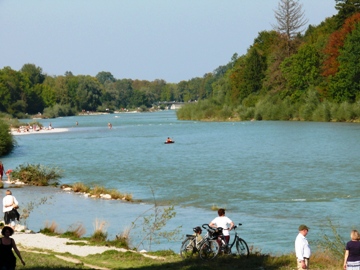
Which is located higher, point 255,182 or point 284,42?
point 284,42

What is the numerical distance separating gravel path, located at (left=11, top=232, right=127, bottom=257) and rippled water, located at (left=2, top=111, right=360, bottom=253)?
3621 millimetres

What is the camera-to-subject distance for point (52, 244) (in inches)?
863

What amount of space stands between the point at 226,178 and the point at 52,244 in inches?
1017

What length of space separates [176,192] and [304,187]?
262 inches

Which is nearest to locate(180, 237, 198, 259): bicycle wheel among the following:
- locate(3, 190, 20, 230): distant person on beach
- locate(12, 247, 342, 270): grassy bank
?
locate(12, 247, 342, 270): grassy bank

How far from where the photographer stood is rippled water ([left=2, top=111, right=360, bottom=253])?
30.5m

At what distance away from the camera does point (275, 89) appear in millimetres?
126750

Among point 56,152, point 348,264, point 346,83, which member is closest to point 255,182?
point 348,264

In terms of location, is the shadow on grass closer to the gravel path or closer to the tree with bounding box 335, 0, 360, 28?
the gravel path

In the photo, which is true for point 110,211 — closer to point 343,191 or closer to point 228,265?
point 343,191

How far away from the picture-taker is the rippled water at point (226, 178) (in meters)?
30.5

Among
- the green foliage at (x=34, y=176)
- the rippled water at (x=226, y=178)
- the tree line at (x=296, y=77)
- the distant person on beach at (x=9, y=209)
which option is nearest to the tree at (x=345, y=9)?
the tree line at (x=296, y=77)

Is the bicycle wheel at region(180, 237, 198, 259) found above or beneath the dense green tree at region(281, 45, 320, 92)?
beneath

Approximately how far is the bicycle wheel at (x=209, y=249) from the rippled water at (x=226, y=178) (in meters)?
6.05
